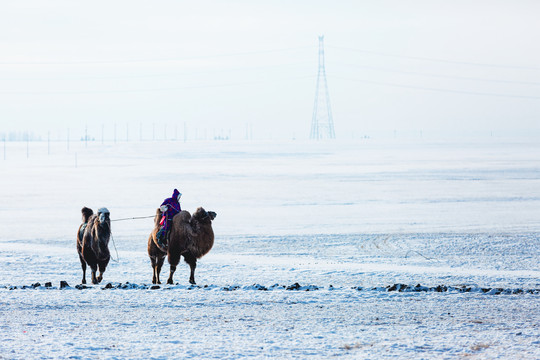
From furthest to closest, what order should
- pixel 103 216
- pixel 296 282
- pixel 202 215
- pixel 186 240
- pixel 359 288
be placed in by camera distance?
pixel 296 282 → pixel 202 215 → pixel 186 240 → pixel 103 216 → pixel 359 288

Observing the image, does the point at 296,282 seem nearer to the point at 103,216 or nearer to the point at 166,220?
the point at 166,220

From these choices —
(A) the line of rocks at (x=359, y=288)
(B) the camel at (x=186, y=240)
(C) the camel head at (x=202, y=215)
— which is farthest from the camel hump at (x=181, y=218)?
(A) the line of rocks at (x=359, y=288)

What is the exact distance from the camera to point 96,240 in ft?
43.9

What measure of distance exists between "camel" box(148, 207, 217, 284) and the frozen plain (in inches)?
28.8

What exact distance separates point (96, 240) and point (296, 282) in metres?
3.70

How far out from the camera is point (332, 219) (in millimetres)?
27094

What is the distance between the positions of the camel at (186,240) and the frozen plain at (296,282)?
0.73m

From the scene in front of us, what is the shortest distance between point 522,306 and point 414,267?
18.0 feet

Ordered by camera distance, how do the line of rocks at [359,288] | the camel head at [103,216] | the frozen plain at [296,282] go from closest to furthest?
the frozen plain at [296,282]
the line of rocks at [359,288]
the camel head at [103,216]

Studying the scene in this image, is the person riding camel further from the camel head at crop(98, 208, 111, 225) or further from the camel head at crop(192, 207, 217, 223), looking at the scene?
the camel head at crop(98, 208, 111, 225)

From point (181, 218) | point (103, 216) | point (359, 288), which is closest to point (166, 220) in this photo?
point (181, 218)

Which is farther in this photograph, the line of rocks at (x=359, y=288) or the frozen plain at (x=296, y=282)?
the line of rocks at (x=359, y=288)

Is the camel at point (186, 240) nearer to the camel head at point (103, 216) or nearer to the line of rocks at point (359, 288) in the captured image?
the line of rocks at point (359, 288)

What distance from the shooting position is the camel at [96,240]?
13.3 m
